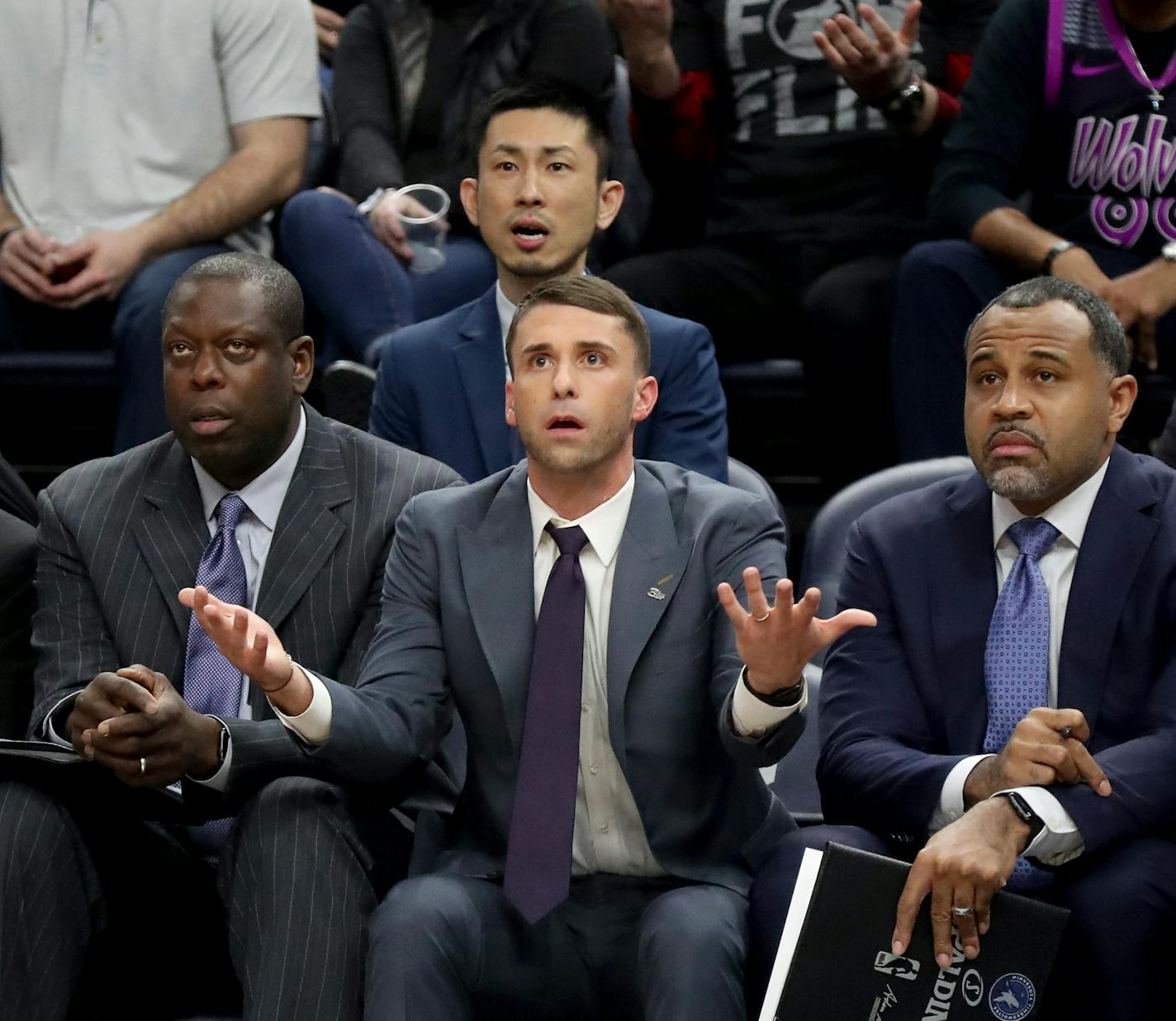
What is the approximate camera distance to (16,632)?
9.18ft

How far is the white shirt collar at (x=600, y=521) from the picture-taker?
8.12 feet

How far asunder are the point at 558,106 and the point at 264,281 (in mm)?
727

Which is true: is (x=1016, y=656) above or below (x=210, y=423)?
below

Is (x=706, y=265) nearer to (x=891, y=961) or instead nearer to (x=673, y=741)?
(x=673, y=741)

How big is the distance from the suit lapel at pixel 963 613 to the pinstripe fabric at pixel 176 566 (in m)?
0.66

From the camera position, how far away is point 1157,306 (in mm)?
3424

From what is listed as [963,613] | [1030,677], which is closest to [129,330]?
[963,613]

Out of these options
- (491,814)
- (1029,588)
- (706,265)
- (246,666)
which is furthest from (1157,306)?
(246,666)

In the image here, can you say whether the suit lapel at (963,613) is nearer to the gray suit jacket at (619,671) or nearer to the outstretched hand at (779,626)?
the gray suit jacket at (619,671)

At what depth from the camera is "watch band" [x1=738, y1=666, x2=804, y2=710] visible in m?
2.20

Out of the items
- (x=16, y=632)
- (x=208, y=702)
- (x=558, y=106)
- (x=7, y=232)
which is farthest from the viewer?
(x=7, y=232)

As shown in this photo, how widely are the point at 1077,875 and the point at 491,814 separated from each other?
0.69 meters

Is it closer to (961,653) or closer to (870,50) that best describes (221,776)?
(961,653)

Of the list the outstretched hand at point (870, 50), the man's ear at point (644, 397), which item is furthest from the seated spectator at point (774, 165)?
the man's ear at point (644, 397)
